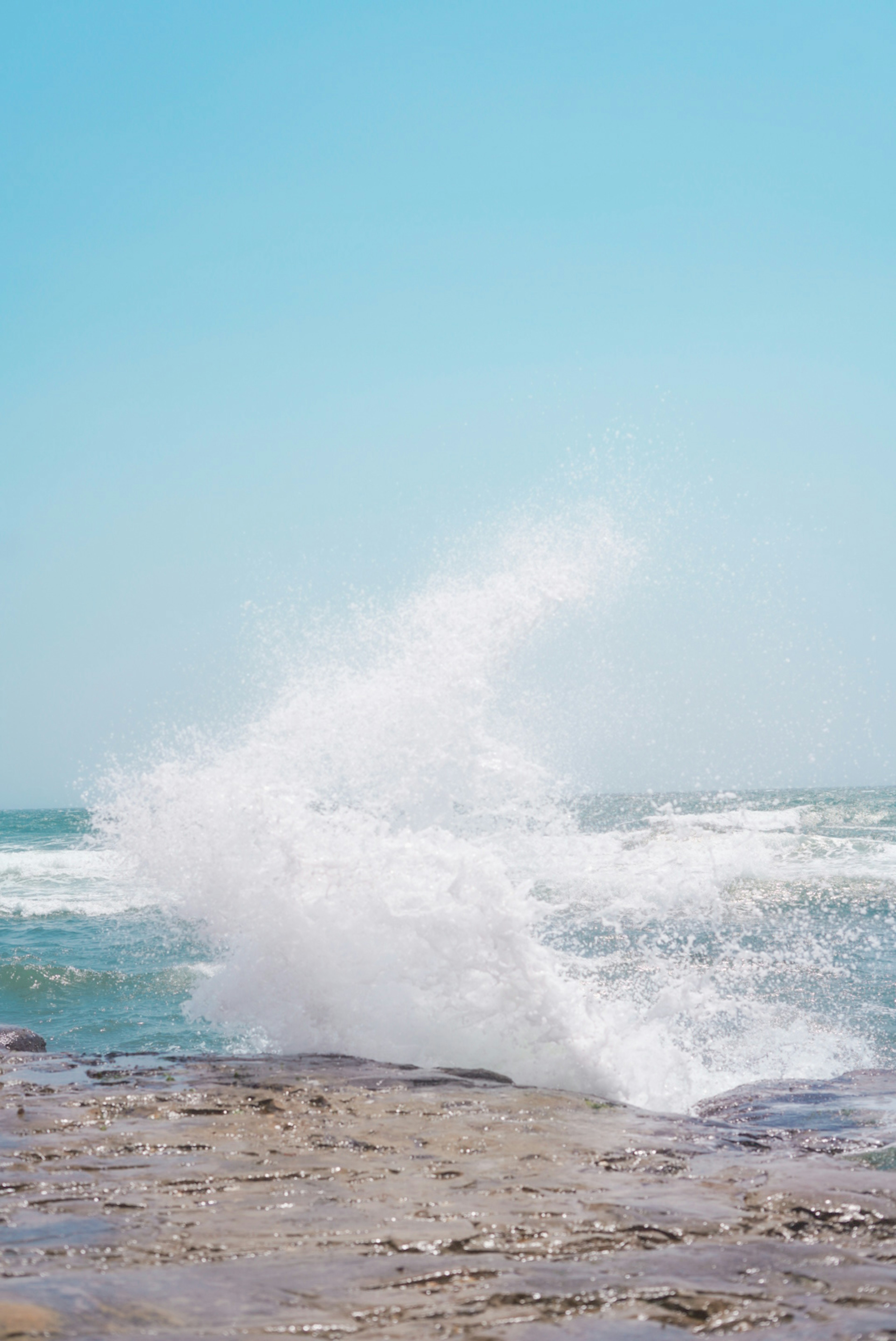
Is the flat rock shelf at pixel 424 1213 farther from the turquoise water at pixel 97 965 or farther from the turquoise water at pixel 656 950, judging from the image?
the turquoise water at pixel 97 965

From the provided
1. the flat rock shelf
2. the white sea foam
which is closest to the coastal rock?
the flat rock shelf

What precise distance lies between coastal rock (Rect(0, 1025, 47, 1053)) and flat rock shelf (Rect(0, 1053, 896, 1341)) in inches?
74.2

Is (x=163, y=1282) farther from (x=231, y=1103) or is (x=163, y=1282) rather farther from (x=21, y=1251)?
(x=231, y=1103)

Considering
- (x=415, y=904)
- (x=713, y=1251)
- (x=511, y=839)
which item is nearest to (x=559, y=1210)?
(x=713, y=1251)

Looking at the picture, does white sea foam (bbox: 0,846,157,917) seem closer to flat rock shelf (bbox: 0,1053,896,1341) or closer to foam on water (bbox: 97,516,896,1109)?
foam on water (bbox: 97,516,896,1109)

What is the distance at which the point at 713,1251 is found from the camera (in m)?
3.72

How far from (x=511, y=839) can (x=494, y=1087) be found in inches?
249

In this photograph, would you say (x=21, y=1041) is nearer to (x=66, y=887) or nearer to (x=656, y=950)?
(x=656, y=950)

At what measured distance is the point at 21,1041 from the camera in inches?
347

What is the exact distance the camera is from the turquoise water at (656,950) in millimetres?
10102

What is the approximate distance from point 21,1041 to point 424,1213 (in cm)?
606

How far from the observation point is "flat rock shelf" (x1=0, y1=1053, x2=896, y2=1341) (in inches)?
119

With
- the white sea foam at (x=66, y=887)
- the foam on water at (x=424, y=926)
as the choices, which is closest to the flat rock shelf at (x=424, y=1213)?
the foam on water at (x=424, y=926)

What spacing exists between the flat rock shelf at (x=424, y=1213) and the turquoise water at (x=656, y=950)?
2771 mm
